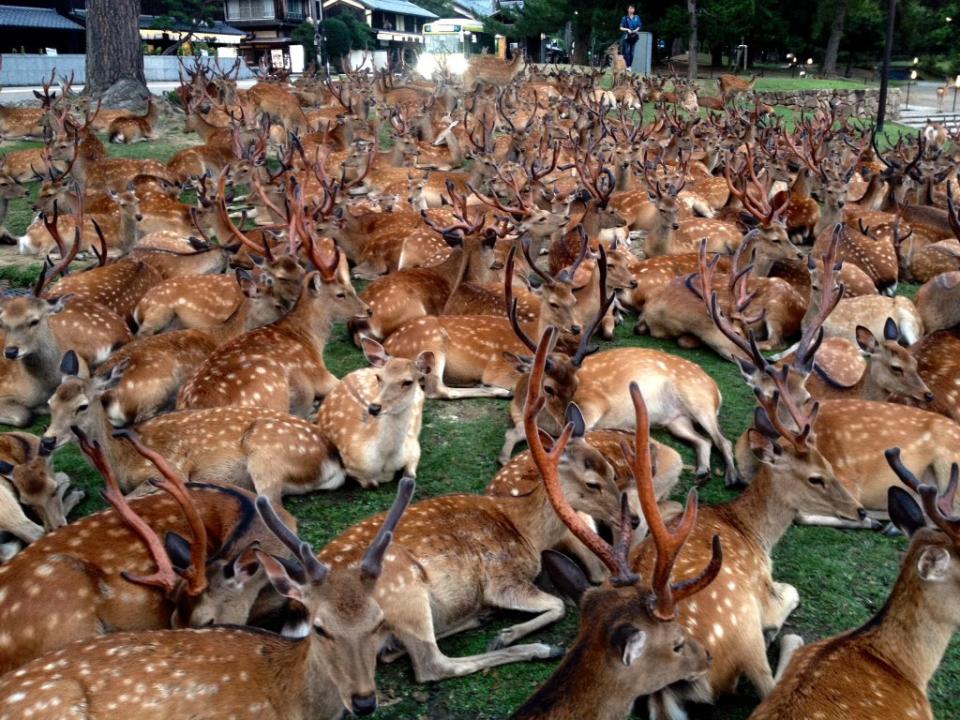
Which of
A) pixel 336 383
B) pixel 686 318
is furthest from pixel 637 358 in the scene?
pixel 336 383

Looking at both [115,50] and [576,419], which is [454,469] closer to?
[576,419]

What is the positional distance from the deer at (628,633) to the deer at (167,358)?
7.50ft

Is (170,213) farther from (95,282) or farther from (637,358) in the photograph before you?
(637,358)

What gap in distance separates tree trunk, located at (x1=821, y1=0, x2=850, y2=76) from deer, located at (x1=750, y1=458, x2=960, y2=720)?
2720 cm

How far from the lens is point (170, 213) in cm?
705

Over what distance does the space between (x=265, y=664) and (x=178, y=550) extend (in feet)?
1.64

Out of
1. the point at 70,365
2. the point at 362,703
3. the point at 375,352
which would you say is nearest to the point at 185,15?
the point at 375,352

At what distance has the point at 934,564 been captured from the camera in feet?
7.39

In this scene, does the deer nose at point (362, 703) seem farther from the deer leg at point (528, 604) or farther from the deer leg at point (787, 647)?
the deer leg at point (787, 647)

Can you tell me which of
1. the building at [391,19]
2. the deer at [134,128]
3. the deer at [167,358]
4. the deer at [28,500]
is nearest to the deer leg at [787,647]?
the deer at [28,500]

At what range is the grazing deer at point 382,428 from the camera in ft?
11.8

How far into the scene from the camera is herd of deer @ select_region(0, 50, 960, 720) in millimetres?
2107

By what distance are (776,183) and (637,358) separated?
590cm

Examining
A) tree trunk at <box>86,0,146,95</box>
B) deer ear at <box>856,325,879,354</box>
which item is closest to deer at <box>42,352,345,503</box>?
deer ear at <box>856,325,879,354</box>
